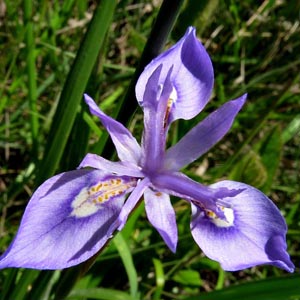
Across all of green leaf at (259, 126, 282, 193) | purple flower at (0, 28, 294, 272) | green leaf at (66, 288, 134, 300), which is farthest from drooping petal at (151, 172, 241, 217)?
green leaf at (259, 126, 282, 193)

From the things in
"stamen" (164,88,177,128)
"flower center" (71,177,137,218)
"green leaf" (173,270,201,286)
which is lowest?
"green leaf" (173,270,201,286)

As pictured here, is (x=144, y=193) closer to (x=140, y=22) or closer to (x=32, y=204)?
(x=32, y=204)

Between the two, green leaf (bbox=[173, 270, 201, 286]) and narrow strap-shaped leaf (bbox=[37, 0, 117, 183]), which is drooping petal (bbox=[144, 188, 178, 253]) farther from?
green leaf (bbox=[173, 270, 201, 286])

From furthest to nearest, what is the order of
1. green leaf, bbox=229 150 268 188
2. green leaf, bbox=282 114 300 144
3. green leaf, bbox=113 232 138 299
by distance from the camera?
green leaf, bbox=282 114 300 144, green leaf, bbox=229 150 268 188, green leaf, bbox=113 232 138 299

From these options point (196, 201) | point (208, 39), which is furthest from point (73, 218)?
point (208, 39)

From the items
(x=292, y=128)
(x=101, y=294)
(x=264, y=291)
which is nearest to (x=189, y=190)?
(x=264, y=291)

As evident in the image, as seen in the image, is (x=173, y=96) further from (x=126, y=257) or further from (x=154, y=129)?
(x=126, y=257)
